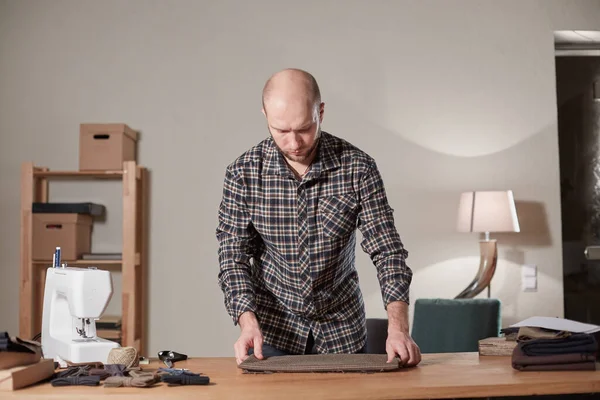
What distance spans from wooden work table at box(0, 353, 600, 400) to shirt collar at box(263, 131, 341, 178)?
568 mm

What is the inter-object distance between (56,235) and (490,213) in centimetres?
237

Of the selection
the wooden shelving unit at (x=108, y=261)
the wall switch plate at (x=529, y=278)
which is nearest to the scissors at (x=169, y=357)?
the wooden shelving unit at (x=108, y=261)

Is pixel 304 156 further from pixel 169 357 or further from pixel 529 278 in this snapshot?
pixel 529 278

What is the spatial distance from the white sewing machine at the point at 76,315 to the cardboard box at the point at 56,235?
1997 mm

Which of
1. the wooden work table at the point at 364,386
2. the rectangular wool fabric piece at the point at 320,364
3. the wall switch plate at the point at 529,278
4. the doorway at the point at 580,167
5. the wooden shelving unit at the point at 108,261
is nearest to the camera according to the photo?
the wooden work table at the point at 364,386

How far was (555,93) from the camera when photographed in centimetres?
448

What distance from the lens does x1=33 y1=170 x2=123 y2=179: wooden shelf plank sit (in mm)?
4176

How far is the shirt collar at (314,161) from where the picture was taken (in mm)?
2100

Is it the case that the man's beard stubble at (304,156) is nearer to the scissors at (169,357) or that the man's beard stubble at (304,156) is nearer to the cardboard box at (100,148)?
the scissors at (169,357)

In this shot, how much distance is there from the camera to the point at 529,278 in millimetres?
4434

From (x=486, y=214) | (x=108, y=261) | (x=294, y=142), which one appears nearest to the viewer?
(x=294, y=142)

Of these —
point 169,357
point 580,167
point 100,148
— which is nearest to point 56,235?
point 100,148

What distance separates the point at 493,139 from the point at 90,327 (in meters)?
3.02

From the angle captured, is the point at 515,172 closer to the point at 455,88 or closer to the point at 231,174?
the point at 455,88
